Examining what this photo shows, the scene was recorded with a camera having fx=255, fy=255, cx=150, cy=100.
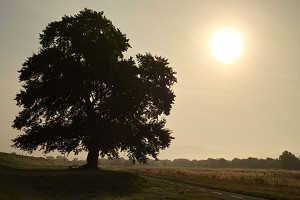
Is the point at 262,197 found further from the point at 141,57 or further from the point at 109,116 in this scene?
the point at 141,57

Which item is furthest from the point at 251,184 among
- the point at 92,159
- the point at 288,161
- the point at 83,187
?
the point at 288,161

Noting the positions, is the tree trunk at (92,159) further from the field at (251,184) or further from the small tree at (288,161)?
the small tree at (288,161)

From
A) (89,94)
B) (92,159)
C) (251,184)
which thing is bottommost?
(251,184)

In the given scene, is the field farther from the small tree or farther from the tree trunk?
the small tree

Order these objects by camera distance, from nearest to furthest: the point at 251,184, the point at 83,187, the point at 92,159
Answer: the point at 83,187 < the point at 251,184 < the point at 92,159

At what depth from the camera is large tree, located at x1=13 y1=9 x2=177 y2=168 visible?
3203cm

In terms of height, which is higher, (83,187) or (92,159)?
(92,159)

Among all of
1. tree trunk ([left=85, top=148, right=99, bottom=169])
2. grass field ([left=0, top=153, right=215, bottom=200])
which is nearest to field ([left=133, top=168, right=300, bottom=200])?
grass field ([left=0, top=153, right=215, bottom=200])

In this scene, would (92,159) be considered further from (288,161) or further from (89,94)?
(288,161)

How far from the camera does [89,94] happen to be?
113 feet

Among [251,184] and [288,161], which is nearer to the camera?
[251,184]

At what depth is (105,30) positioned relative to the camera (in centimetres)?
3475

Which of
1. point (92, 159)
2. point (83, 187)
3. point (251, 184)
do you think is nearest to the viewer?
point (83, 187)

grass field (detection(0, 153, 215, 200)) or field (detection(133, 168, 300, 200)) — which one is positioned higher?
field (detection(133, 168, 300, 200))
